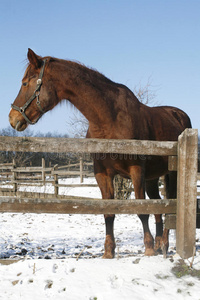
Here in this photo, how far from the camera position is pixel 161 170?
170 inches

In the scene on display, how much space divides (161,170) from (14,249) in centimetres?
283

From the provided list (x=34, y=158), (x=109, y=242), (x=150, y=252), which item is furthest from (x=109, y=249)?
(x=34, y=158)

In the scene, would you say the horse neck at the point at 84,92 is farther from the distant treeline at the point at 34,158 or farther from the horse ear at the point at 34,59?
the distant treeline at the point at 34,158

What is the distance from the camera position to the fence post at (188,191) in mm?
2906

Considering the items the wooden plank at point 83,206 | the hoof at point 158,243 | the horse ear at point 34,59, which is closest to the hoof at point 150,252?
the wooden plank at point 83,206

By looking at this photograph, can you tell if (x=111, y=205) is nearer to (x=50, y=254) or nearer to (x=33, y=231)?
(x=50, y=254)

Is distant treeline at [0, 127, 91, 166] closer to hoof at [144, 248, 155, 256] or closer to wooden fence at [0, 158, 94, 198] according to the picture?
wooden fence at [0, 158, 94, 198]

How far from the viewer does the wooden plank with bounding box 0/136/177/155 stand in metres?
2.75

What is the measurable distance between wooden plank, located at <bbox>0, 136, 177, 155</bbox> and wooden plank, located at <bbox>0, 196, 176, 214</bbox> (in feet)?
1.73

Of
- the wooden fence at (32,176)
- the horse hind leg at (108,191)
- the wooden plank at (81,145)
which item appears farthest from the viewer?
the wooden fence at (32,176)

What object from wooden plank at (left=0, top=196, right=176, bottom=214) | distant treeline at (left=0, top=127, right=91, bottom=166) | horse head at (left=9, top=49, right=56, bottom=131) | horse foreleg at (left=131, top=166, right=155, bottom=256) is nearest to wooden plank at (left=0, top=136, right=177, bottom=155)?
wooden plank at (left=0, top=196, right=176, bottom=214)

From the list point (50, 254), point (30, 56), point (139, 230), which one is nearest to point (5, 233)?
point (50, 254)

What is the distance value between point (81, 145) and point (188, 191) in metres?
1.27

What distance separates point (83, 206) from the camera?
284cm
